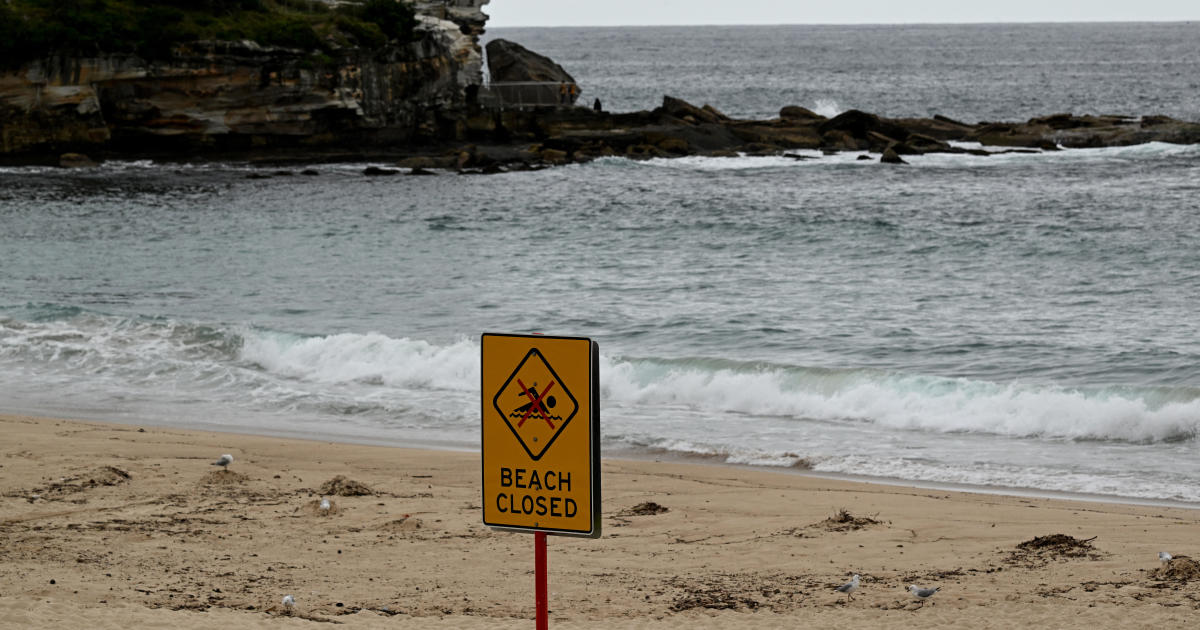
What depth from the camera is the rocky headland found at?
4969 centimetres

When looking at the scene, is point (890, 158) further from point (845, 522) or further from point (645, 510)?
point (845, 522)

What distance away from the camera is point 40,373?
17.5 m

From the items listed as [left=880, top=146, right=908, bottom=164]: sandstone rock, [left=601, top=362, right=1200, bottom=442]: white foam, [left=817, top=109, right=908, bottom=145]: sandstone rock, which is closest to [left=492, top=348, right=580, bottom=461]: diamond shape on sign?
[left=601, top=362, right=1200, bottom=442]: white foam

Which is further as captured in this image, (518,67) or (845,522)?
(518,67)

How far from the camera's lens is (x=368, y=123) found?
2157 inches

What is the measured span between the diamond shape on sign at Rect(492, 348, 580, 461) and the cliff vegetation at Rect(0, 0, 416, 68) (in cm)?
5011

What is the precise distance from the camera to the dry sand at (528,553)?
6.78m

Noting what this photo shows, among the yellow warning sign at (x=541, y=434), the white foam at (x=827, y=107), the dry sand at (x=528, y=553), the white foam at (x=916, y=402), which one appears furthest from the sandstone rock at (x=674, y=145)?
the yellow warning sign at (x=541, y=434)

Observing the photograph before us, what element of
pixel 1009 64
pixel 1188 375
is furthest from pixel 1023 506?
pixel 1009 64

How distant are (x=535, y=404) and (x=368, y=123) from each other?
52.2m

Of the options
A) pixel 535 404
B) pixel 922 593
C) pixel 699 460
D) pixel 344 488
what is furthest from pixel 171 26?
pixel 535 404

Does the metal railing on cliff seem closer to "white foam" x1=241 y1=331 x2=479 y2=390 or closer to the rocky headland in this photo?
the rocky headland

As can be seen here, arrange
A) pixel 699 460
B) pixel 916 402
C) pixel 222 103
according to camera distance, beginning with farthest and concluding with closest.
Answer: pixel 222 103, pixel 916 402, pixel 699 460

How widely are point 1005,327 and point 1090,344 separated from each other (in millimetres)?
1665
